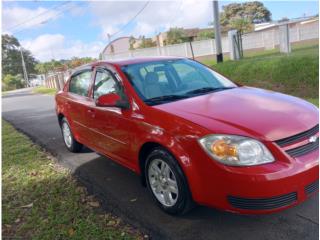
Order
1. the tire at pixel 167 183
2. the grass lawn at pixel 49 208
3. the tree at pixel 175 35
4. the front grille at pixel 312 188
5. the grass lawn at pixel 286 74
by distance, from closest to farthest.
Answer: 1. the front grille at pixel 312 188
2. the tire at pixel 167 183
3. the grass lawn at pixel 49 208
4. the grass lawn at pixel 286 74
5. the tree at pixel 175 35

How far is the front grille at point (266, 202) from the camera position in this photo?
9.32 feet

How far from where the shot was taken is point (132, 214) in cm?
368

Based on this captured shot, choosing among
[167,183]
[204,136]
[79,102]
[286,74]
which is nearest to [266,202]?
[204,136]

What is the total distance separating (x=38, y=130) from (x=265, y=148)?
737 cm

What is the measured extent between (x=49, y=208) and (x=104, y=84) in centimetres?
170

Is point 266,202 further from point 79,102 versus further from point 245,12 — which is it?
point 245,12

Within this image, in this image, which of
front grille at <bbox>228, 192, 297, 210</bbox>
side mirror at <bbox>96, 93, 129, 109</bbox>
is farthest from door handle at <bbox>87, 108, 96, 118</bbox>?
front grille at <bbox>228, 192, 297, 210</bbox>

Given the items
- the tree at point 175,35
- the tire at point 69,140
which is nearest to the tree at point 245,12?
the tree at point 175,35

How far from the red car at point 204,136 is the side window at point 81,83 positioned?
0.50 meters

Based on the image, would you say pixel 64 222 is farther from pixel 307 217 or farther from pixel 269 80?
pixel 269 80

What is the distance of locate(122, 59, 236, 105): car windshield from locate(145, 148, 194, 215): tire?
0.65m

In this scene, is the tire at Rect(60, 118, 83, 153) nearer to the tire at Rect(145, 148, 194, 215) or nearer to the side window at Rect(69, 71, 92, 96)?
the side window at Rect(69, 71, 92, 96)

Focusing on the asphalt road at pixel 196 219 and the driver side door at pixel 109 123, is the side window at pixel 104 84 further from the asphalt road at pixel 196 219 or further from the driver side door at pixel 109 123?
the asphalt road at pixel 196 219

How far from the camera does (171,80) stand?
4289 mm
